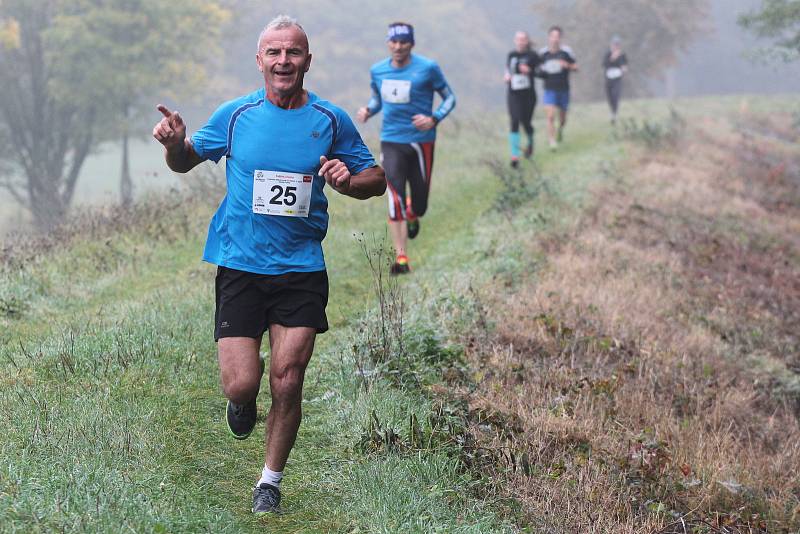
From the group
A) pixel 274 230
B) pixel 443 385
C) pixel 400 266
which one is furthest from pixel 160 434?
pixel 400 266

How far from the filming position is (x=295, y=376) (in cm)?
412

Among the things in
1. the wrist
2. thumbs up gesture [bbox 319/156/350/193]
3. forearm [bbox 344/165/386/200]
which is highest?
the wrist

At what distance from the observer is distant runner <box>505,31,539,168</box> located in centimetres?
1560

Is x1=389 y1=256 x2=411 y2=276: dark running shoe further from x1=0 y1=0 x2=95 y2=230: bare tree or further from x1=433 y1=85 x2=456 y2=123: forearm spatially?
x1=0 y1=0 x2=95 y2=230: bare tree

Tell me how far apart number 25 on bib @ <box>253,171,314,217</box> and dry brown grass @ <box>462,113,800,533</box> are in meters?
1.84

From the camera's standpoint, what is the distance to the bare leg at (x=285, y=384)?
Result: 4.11 meters

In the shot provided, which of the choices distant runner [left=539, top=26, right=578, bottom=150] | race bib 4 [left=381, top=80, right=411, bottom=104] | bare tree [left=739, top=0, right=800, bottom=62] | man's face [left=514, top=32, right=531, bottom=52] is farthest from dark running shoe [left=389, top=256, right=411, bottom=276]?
bare tree [left=739, top=0, right=800, bottom=62]

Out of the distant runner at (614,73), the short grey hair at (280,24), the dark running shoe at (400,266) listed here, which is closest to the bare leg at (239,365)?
the short grey hair at (280,24)

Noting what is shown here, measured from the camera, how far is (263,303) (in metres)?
4.22

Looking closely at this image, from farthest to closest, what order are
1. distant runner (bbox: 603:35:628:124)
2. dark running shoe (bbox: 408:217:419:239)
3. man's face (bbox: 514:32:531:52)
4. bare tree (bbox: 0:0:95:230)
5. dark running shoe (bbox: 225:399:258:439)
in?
1. bare tree (bbox: 0:0:95:230)
2. distant runner (bbox: 603:35:628:124)
3. man's face (bbox: 514:32:531:52)
4. dark running shoe (bbox: 408:217:419:239)
5. dark running shoe (bbox: 225:399:258:439)

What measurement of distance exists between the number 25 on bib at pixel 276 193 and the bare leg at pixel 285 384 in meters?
0.54

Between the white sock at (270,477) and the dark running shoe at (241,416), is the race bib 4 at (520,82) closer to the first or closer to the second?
the dark running shoe at (241,416)

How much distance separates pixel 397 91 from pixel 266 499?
18.6ft

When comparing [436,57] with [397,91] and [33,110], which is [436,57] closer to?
[33,110]
